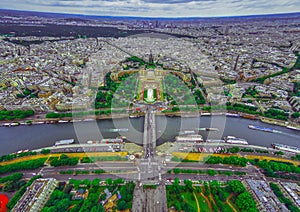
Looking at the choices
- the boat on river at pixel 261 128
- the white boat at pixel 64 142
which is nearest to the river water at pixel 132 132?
the boat on river at pixel 261 128

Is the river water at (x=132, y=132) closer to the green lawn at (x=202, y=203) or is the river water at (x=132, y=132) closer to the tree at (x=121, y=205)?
the green lawn at (x=202, y=203)

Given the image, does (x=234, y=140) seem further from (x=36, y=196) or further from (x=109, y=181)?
(x=36, y=196)

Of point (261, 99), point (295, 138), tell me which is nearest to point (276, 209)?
point (295, 138)

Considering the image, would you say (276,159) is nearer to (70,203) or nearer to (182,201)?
(182,201)

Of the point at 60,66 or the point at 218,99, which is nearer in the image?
the point at 218,99

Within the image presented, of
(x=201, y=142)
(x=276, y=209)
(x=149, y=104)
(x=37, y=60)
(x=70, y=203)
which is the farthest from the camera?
(x=37, y=60)

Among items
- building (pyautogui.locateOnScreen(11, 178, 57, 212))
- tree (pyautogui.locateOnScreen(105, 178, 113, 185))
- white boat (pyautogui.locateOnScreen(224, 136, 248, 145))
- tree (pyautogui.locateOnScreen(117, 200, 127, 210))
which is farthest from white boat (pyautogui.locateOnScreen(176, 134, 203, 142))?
building (pyautogui.locateOnScreen(11, 178, 57, 212))

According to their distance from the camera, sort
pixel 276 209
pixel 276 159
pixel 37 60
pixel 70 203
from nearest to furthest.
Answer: pixel 276 209
pixel 70 203
pixel 276 159
pixel 37 60
